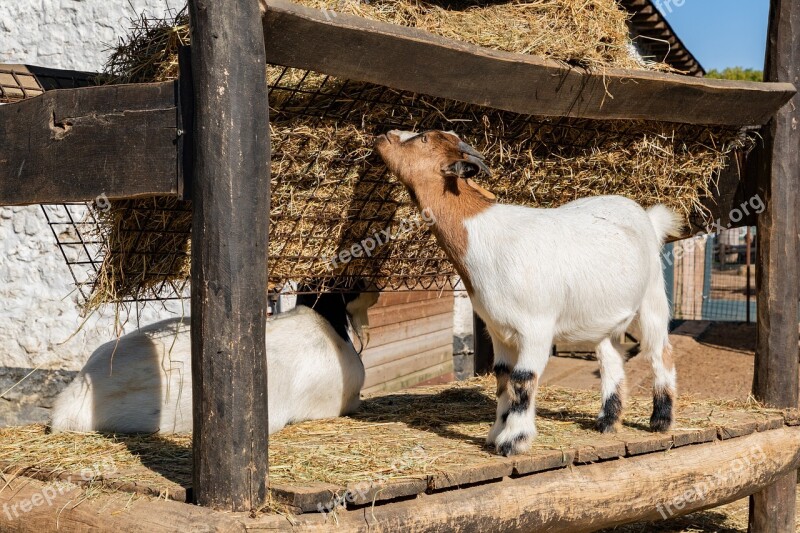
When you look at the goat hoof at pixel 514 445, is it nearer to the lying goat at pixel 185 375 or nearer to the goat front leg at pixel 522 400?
the goat front leg at pixel 522 400

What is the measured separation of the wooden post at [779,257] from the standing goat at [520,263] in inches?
64.3

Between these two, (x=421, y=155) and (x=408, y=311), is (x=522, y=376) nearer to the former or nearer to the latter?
(x=421, y=155)

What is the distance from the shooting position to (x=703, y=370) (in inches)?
507

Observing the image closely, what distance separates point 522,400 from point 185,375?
1989 millimetres

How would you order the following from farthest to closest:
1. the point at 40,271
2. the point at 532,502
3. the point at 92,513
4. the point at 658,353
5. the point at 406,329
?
1. the point at 406,329
2. the point at 40,271
3. the point at 658,353
4. the point at 532,502
5. the point at 92,513

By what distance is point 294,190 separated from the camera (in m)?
4.66

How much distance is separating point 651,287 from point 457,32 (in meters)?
1.83

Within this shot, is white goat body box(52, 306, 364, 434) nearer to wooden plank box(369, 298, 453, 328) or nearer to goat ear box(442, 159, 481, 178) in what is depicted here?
goat ear box(442, 159, 481, 178)

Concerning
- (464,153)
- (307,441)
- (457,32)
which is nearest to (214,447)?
(307,441)

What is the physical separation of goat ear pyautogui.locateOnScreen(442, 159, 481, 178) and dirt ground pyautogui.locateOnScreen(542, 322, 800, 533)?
394 cm

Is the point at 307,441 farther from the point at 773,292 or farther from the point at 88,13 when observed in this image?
the point at 88,13

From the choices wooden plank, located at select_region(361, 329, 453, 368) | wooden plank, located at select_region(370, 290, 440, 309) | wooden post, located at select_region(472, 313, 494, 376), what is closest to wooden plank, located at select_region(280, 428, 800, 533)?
wooden post, located at select_region(472, 313, 494, 376)

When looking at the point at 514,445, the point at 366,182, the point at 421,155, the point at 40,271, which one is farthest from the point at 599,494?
the point at 40,271

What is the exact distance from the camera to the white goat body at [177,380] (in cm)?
494
